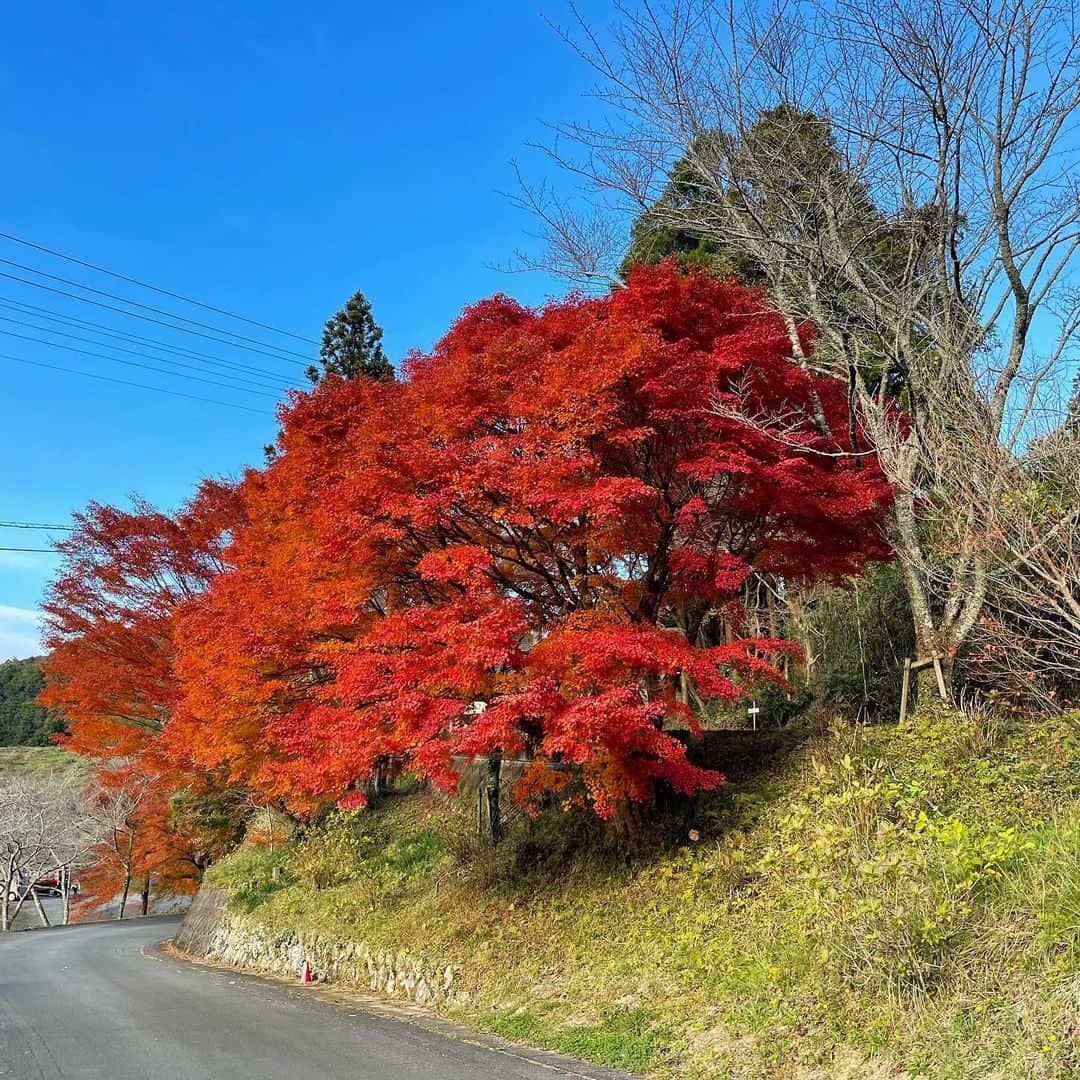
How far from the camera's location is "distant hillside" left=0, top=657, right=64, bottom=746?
67.3m

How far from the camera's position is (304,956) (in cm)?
1332

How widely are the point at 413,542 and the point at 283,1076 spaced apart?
610 cm

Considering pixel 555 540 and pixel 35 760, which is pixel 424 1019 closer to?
pixel 555 540

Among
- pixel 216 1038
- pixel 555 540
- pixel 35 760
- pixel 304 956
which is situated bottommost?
pixel 35 760

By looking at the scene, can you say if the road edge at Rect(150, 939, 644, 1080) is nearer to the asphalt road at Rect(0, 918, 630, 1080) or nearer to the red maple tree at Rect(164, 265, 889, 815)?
the asphalt road at Rect(0, 918, 630, 1080)

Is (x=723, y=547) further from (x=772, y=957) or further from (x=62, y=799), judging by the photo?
(x=62, y=799)

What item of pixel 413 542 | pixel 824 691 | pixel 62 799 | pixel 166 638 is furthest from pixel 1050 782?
pixel 62 799

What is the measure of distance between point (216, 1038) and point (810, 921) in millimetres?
6361

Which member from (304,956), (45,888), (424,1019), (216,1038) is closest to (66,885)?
(45,888)

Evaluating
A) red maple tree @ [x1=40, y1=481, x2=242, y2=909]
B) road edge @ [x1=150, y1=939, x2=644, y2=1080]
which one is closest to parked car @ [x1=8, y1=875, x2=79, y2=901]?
red maple tree @ [x1=40, y1=481, x2=242, y2=909]

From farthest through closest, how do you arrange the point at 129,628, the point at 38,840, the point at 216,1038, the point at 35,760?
1. the point at 35,760
2. the point at 38,840
3. the point at 129,628
4. the point at 216,1038

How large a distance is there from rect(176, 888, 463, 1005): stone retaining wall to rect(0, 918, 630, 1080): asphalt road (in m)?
0.64

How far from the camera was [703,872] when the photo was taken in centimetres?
943

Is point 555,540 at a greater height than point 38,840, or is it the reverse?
point 555,540
